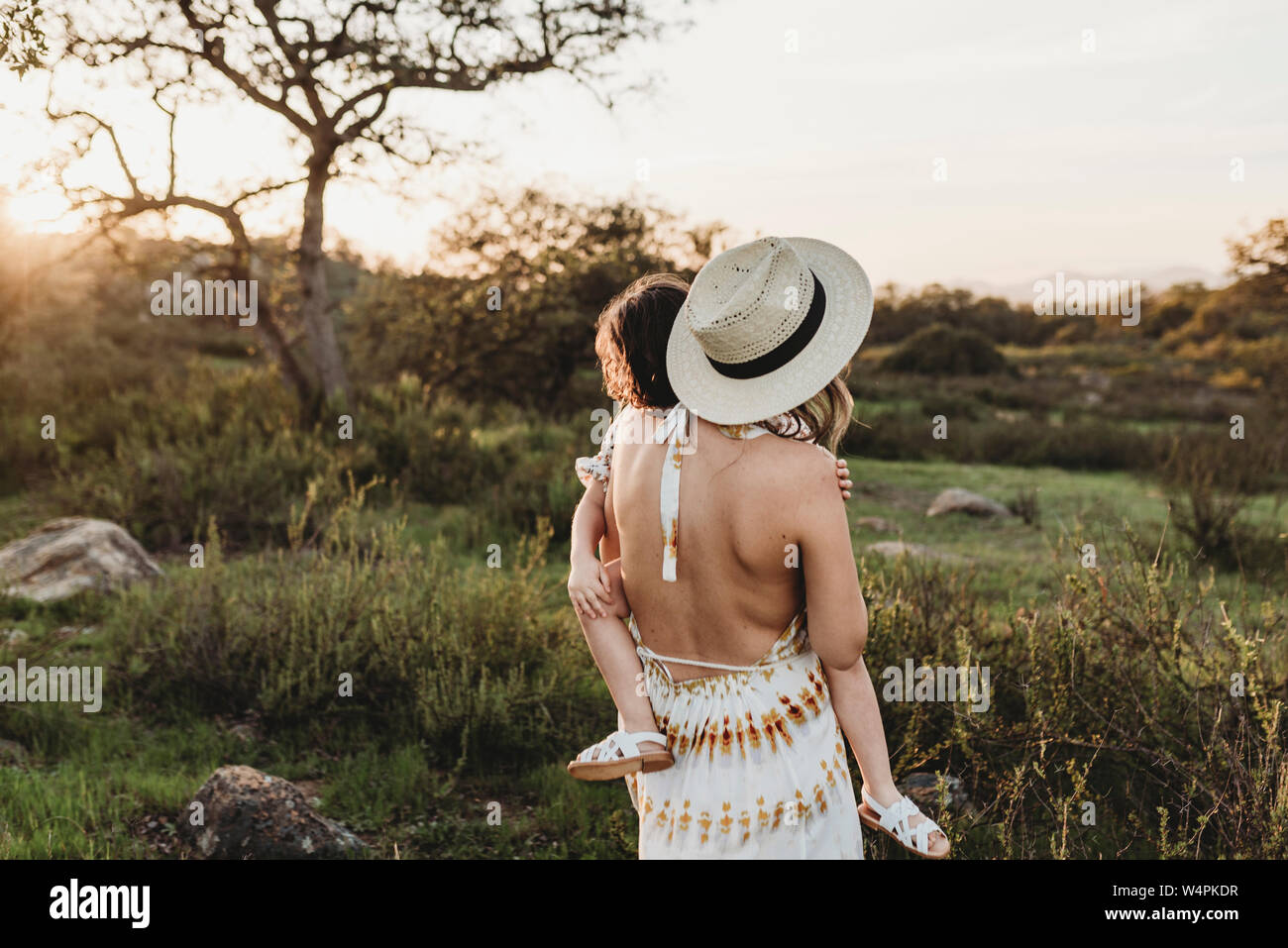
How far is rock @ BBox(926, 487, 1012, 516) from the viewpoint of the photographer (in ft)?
34.1

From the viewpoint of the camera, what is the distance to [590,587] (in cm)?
218

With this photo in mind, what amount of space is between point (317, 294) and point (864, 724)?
11528 mm

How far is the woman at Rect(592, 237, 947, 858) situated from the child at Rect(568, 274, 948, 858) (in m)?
0.02

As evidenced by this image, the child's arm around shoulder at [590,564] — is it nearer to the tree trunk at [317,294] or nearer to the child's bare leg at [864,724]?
the child's bare leg at [864,724]

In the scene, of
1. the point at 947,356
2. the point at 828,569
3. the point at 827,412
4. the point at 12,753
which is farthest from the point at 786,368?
the point at 947,356

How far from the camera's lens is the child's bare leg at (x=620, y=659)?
2.15 meters

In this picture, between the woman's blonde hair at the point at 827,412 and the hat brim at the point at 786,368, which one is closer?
the hat brim at the point at 786,368

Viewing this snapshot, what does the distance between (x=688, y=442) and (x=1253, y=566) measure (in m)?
7.77

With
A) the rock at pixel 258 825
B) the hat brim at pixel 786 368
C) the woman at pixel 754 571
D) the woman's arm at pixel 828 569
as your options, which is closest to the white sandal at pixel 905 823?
the woman at pixel 754 571

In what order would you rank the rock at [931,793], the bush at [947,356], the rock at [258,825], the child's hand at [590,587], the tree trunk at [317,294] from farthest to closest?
the bush at [947,356]
the tree trunk at [317,294]
the rock at [931,793]
the rock at [258,825]
the child's hand at [590,587]

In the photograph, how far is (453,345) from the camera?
690 inches

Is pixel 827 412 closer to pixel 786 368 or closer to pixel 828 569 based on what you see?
pixel 786 368
